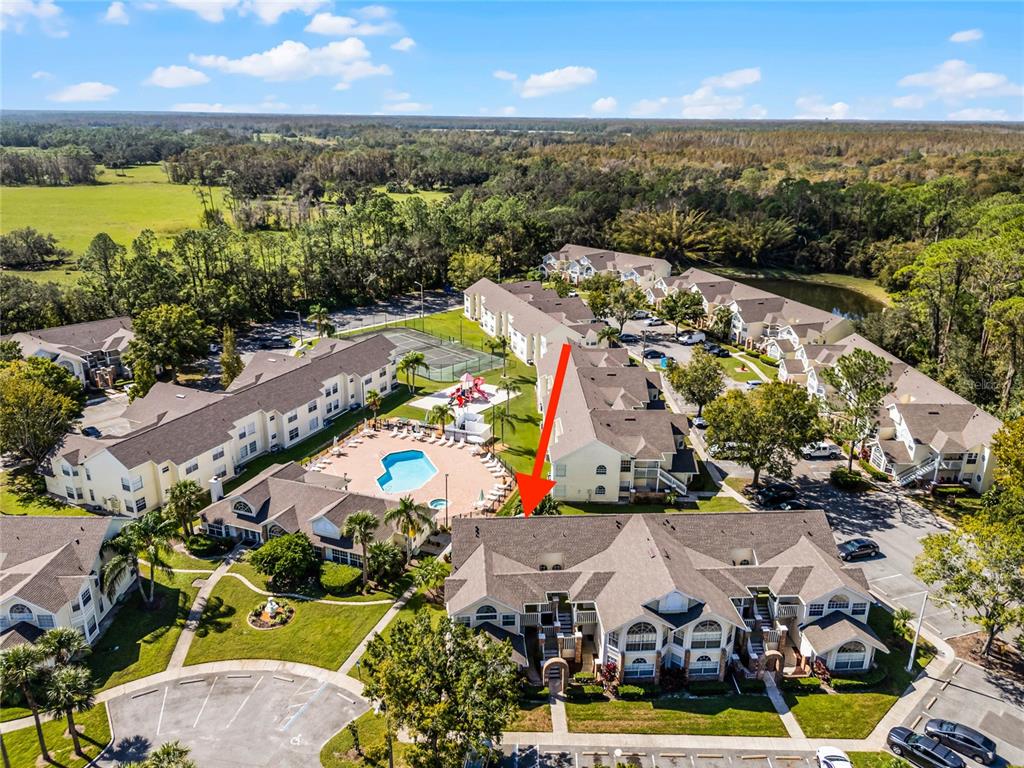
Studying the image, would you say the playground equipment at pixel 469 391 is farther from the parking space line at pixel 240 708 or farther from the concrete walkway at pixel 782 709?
the concrete walkway at pixel 782 709

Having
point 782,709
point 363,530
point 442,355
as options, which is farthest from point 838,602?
point 442,355

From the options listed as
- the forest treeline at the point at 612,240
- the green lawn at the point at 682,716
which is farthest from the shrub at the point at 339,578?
the forest treeline at the point at 612,240

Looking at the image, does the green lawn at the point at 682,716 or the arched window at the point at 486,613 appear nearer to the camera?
the green lawn at the point at 682,716

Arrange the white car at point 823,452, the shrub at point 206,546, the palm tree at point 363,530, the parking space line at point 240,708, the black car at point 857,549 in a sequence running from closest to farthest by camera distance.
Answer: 1. the parking space line at point 240,708
2. the palm tree at point 363,530
3. the black car at point 857,549
4. the shrub at point 206,546
5. the white car at point 823,452

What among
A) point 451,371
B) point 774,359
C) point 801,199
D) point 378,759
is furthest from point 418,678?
point 801,199

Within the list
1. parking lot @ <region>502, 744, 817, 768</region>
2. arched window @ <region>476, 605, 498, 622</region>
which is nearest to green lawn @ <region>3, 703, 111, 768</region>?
arched window @ <region>476, 605, 498, 622</region>

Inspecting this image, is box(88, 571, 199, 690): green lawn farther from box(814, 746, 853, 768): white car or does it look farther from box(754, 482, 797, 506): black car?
box(754, 482, 797, 506): black car
